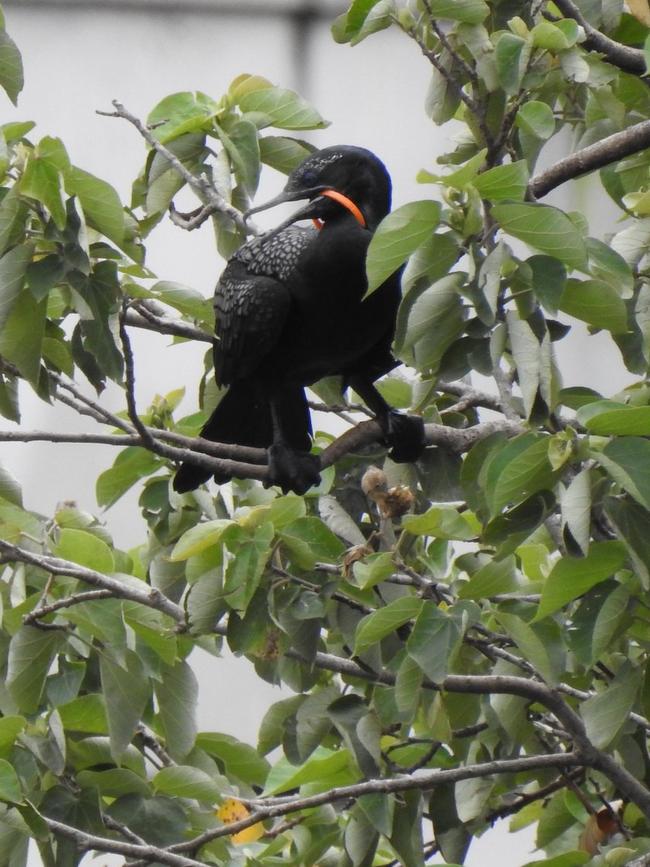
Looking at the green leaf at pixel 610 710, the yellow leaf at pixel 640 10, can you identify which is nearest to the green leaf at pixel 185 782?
the green leaf at pixel 610 710

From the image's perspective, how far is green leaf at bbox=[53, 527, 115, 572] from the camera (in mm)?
1585

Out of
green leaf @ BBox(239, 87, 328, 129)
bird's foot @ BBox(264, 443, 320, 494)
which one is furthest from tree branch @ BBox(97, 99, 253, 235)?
bird's foot @ BBox(264, 443, 320, 494)

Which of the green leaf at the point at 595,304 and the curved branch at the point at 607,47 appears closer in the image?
the green leaf at the point at 595,304

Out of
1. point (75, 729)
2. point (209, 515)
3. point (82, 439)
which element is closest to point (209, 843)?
point (75, 729)

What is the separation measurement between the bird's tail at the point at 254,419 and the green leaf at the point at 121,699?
1.99 ft

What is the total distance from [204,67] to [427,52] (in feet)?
8.42

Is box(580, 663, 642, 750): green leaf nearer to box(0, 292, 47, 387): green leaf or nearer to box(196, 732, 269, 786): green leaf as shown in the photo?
box(196, 732, 269, 786): green leaf

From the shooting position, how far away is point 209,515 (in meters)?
1.89

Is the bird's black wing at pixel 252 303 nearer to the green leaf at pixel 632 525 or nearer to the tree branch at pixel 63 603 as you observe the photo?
the tree branch at pixel 63 603

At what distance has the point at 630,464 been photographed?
1213 millimetres

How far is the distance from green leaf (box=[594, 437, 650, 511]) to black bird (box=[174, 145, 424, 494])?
0.74 metres

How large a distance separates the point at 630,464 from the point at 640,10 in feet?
2.62

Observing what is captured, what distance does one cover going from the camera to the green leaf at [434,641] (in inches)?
53.2

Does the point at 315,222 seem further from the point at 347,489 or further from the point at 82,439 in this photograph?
the point at 82,439
